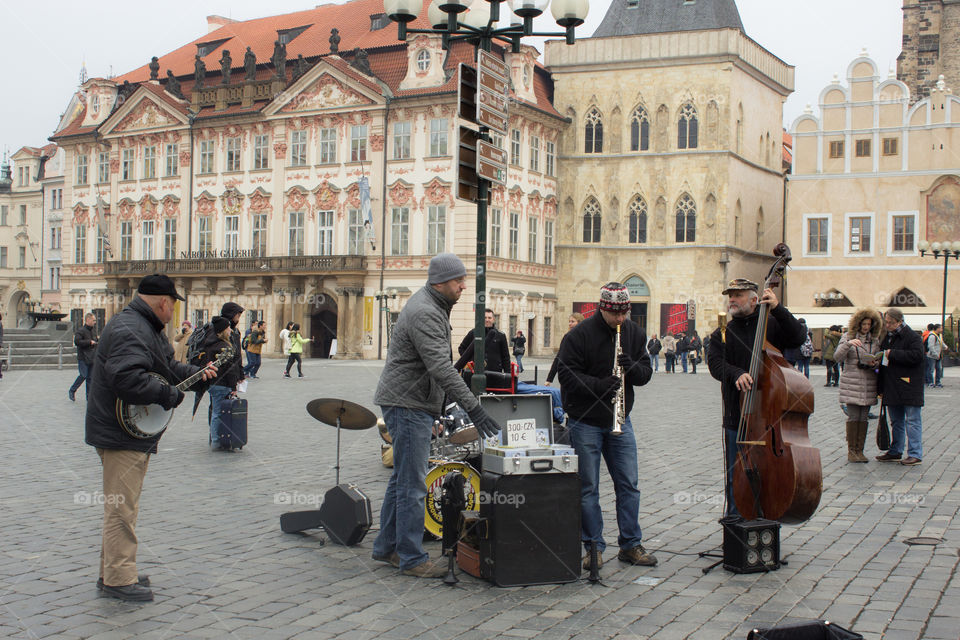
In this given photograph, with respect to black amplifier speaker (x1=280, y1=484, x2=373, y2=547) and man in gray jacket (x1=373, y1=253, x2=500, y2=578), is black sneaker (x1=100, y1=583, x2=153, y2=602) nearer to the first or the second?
man in gray jacket (x1=373, y1=253, x2=500, y2=578)

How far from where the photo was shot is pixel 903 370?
11.5m

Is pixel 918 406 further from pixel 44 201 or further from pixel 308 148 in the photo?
pixel 44 201

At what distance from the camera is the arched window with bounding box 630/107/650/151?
45781 millimetres

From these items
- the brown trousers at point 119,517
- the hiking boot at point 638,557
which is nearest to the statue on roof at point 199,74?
the brown trousers at point 119,517

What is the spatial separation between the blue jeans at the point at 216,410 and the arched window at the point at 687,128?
117 feet

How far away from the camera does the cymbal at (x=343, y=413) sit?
7348 millimetres

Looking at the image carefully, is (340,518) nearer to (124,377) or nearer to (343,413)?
(343,413)

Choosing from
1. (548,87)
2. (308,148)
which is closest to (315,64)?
(308,148)

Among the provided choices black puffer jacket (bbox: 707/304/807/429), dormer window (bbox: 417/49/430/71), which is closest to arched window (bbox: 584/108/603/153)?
dormer window (bbox: 417/49/430/71)

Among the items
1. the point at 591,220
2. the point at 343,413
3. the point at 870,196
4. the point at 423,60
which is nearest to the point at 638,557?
the point at 343,413

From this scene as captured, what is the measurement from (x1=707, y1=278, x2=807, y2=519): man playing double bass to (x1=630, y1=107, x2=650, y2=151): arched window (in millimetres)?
39873

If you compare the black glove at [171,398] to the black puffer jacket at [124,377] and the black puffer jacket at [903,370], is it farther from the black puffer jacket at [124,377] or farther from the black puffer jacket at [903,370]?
the black puffer jacket at [903,370]

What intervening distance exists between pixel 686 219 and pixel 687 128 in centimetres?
402

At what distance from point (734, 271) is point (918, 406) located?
34867 millimetres
